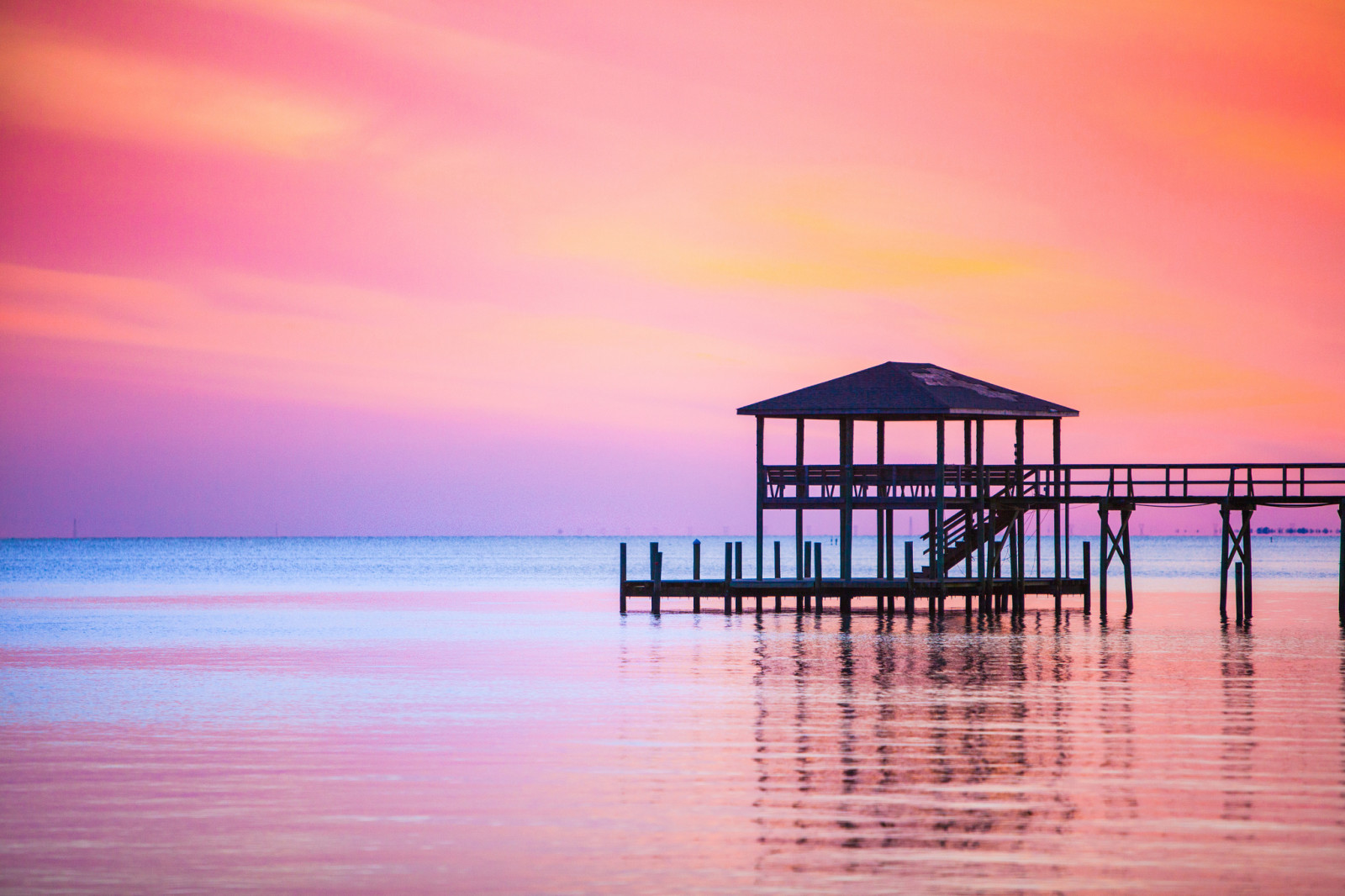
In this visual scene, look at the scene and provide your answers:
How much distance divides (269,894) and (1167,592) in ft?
189

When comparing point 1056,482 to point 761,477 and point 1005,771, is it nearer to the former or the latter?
point 761,477

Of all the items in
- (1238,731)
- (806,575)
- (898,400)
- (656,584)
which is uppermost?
(898,400)

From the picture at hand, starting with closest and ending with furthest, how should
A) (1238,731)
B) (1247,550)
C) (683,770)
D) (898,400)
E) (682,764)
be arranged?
(683,770)
(682,764)
(1238,731)
(898,400)
(1247,550)

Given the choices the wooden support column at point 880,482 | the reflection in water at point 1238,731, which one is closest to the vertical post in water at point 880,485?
the wooden support column at point 880,482

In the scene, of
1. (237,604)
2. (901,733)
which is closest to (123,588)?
(237,604)

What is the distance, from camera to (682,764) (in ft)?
52.7

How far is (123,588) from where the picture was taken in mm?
71812

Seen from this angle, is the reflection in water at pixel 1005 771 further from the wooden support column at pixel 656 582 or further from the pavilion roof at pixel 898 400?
the wooden support column at pixel 656 582

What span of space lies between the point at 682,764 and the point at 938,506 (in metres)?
22.7

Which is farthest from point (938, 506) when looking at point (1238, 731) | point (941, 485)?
point (1238, 731)

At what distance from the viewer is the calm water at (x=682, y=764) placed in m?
11.3

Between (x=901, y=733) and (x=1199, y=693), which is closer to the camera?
(x=901, y=733)

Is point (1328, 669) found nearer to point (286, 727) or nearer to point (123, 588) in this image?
point (286, 727)

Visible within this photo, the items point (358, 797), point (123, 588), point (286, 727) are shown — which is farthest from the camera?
point (123, 588)
